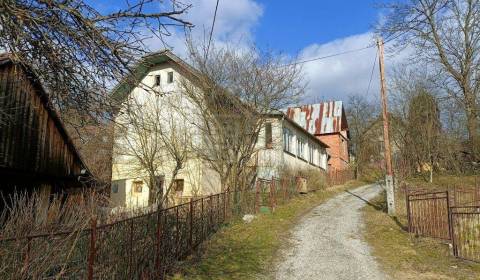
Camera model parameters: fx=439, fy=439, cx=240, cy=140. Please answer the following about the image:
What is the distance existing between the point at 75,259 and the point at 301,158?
25.9 metres

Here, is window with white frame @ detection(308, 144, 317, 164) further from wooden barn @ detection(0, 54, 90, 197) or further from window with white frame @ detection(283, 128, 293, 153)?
wooden barn @ detection(0, 54, 90, 197)

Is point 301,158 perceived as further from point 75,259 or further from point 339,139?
point 75,259

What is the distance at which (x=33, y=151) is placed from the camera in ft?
47.2

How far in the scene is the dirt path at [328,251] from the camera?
9.38 m

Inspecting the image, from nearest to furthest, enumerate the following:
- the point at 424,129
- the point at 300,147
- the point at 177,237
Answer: the point at 177,237 < the point at 424,129 < the point at 300,147

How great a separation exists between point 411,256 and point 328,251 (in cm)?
202

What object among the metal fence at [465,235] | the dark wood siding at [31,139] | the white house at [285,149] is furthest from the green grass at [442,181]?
the dark wood siding at [31,139]

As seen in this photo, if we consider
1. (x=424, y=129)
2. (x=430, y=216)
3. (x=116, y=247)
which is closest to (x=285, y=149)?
(x=424, y=129)

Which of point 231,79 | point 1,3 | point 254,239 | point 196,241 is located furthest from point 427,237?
point 1,3

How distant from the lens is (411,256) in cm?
1081

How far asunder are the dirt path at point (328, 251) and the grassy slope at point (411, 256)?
1.18ft

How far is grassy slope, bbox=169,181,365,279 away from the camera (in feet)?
30.0

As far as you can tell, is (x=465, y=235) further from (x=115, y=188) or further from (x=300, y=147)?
(x=300, y=147)

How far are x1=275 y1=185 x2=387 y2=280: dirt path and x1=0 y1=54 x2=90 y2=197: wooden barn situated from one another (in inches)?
318
